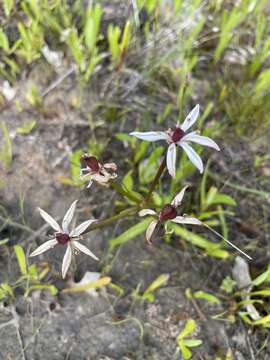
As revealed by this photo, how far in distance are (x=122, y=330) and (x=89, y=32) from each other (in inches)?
44.8

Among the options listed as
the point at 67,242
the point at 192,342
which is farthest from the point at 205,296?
the point at 67,242

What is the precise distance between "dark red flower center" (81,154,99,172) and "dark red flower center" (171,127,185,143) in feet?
0.64

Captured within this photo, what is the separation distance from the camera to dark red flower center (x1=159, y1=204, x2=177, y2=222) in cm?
100

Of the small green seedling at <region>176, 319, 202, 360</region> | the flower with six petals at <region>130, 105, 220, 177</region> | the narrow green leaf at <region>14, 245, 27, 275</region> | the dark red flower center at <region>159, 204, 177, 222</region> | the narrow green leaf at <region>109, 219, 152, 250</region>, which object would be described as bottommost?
the small green seedling at <region>176, 319, 202, 360</region>

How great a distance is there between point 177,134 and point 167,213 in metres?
0.19

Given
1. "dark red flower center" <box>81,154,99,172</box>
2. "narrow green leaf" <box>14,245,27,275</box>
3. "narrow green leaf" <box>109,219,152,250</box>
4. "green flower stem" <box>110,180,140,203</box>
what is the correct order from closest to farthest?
"dark red flower center" <box>81,154,99,172</box> < "green flower stem" <box>110,180,140,203</box> < "narrow green leaf" <box>14,245,27,275</box> < "narrow green leaf" <box>109,219,152,250</box>

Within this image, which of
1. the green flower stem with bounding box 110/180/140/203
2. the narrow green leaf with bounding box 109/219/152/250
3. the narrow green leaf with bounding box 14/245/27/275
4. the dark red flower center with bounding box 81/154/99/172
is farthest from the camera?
the narrow green leaf with bounding box 109/219/152/250

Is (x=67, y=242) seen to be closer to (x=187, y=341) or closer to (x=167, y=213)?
(x=167, y=213)

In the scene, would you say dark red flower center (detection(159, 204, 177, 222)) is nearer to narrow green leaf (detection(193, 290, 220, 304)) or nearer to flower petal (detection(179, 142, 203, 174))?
flower petal (detection(179, 142, 203, 174))

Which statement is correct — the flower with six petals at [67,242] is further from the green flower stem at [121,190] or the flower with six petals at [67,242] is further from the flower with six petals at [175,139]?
the flower with six petals at [175,139]

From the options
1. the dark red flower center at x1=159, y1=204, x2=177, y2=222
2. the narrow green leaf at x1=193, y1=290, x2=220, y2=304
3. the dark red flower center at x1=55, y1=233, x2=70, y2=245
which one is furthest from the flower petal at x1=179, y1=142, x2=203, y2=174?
the narrow green leaf at x1=193, y1=290, x2=220, y2=304

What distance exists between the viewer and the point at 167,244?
5.00 feet

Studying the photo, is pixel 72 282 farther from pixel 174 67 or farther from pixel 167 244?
pixel 174 67

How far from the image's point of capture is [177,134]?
103cm
